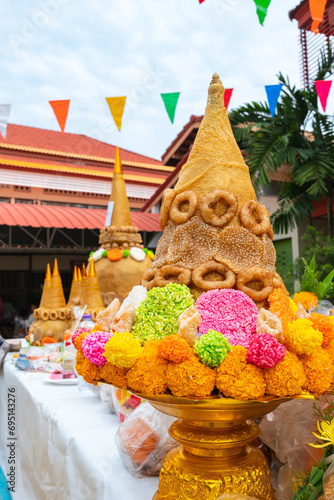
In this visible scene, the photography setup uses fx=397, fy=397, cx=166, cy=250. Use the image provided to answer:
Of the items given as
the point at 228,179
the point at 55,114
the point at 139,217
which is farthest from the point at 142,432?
the point at 139,217

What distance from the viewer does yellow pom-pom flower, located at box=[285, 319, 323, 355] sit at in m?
0.93

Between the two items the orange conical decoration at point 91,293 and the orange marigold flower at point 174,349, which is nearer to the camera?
the orange marigold flower at point 174,349

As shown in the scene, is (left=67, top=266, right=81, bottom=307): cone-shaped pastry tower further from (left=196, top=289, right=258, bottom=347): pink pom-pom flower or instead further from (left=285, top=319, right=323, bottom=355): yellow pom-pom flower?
(left=285, top=319, right=323, bottom=355): yellow pom-pom flower

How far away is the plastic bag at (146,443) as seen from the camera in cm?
134

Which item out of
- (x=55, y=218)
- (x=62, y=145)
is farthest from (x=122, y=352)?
(x=62, y=145)

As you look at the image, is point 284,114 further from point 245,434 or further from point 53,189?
point 53,189

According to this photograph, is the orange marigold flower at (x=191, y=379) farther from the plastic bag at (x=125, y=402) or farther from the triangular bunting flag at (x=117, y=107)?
the triangular bunting flag at (x=117, y=107)

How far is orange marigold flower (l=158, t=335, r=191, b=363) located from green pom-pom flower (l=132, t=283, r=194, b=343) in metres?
0.18

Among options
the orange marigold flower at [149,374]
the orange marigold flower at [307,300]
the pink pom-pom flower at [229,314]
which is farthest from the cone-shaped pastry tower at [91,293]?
the orange marigold flower at [149,374]

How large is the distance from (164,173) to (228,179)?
1168cm

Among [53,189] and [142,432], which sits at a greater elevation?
[53,189]

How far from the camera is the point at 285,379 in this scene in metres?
0.91

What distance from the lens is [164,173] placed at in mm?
12805

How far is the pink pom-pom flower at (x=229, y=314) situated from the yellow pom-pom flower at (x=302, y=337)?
0.43 feet
